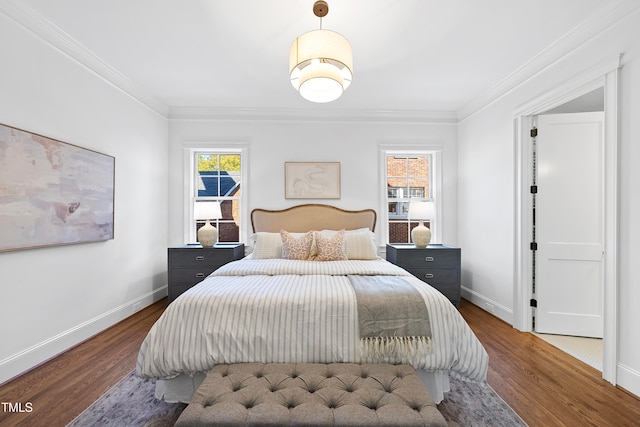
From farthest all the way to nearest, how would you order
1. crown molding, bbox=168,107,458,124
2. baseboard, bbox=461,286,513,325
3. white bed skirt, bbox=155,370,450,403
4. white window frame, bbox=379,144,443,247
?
white window frame, bbox=379,144,443,247 → crown molding, bbox=168,107,458,124 → baseboard, bbox=461,286,513,325 → white bed skirt, bbox=155,370,450,403

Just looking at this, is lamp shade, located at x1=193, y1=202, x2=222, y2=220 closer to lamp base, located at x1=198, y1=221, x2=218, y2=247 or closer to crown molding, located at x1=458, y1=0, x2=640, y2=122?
lamp base, located at x1=198, y1=221, x2=218, y2=247

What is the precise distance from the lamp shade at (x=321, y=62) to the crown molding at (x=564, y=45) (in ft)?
6.26

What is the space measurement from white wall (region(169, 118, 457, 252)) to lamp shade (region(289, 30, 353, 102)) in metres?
2.13

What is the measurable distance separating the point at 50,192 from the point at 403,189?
4.02 m

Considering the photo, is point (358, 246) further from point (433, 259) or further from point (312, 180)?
point (312, 180)

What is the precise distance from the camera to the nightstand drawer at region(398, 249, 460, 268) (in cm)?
381

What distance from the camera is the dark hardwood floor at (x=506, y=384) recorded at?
1774 millimetres

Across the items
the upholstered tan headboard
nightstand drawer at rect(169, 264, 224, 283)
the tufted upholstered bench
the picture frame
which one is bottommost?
the tufted upholstered bench

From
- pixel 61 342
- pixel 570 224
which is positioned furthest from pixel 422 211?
pixel 61 342

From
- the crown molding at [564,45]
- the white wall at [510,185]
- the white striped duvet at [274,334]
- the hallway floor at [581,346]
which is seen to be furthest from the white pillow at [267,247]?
the crown molding at [564,45]

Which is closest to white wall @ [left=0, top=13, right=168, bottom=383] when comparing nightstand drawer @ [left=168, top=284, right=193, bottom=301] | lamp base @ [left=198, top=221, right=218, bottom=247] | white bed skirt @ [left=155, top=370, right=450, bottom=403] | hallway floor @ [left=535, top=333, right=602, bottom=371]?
nightstand drawer @ [left=168, top=284, right=193, bottom=301]

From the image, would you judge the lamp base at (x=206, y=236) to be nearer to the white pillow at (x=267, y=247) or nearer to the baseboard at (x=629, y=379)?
the white pillow at (x=267, y=247)

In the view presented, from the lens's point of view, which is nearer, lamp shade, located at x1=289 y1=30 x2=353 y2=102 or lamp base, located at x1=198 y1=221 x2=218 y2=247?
lamp shade, located at x1=289 y1=30 x2=353 y2=102

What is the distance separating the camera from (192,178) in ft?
14.3
